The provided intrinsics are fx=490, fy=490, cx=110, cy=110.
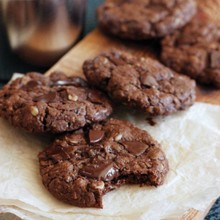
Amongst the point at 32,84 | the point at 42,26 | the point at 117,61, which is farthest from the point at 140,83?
the point at 42,26

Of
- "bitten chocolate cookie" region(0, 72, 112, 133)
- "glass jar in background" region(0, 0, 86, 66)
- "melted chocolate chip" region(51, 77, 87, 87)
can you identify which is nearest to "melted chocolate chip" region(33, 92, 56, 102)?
"bitten chocolate cookie" region(0, 72, 112, 133)

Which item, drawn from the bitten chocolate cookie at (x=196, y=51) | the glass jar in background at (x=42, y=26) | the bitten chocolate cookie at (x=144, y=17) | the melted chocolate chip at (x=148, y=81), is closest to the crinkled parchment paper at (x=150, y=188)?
the melted chocolate chip at (x=148, y=81)

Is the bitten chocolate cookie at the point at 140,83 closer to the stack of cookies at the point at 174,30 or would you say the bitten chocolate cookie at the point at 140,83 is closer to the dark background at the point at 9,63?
the stack of cookies at the point at 174,30

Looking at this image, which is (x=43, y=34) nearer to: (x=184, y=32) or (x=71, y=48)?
(x=71, y=48)

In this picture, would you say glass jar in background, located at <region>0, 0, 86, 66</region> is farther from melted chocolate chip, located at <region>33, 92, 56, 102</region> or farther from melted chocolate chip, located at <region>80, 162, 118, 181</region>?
melted chocolate chip, located at <region>80, 162, 118, 181</region>

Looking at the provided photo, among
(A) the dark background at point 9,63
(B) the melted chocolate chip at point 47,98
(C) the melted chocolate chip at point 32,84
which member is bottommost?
(A) the dark background at point 9,63

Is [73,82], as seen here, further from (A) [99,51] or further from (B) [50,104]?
(A) [99,51]

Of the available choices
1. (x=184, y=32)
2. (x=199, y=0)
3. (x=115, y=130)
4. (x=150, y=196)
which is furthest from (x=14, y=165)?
(x=199, y=0)
